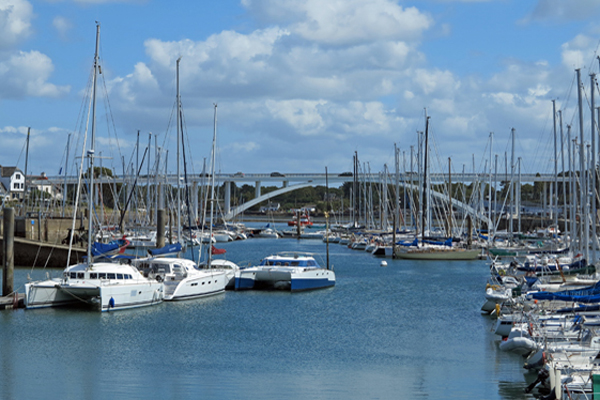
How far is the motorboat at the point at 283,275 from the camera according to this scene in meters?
38.3

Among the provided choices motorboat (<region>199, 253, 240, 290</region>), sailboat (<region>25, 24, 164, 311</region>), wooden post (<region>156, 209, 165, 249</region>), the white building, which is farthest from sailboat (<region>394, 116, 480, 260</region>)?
the white building

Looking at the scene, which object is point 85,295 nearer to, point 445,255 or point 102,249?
point 102,249

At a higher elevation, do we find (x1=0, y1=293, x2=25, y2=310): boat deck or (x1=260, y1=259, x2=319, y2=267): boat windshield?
(x1=260, y1=259, x2=319, y2=267): boat windshield

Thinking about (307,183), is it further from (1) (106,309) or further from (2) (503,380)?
(2) (503,380)

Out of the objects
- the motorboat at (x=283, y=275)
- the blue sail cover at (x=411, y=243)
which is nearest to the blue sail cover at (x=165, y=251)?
the motorboat at (x=283, y=275)

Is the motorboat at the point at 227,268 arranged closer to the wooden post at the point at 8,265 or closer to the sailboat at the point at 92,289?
the sailboat at the point at 92,289

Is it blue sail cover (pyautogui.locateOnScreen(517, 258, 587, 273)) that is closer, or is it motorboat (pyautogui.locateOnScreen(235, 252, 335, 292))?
blue sail cover (pyautogui.locateOnScreen(517, 258, 587, 273))

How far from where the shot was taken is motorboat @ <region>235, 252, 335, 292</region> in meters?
38.3

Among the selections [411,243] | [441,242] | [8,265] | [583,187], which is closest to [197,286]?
[8,265]

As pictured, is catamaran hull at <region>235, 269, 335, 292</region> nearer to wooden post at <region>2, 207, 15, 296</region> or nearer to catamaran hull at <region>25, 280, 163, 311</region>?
catamaran hull at <region>25, 280, 163, 311</region>

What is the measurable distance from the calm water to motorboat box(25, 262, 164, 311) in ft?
1.67

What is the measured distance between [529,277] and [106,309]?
16.7 meters

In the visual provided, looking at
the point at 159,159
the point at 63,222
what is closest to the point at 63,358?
the point at 63,222

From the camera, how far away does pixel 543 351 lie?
19.5 meters
